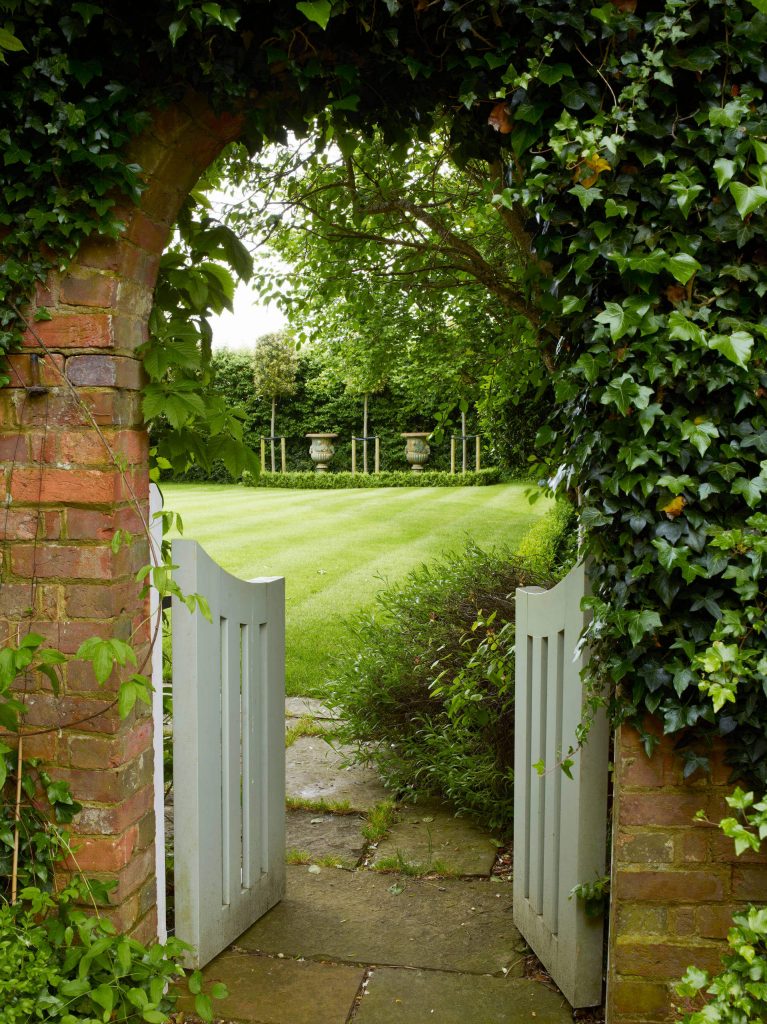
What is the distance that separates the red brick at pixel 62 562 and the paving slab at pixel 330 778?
89.2 inches

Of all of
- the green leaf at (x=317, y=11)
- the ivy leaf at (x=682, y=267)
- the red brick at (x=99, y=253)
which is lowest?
the ivy leaf at (x=682, y=267)

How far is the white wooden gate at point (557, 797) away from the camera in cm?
249

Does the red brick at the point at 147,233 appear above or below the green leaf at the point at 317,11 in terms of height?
below

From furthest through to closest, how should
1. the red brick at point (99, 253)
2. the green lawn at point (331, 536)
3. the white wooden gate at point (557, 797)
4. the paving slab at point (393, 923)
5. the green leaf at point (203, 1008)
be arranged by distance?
the green lawn at point (331, 536) < the paving slab at point (393, 923) < the white wooden gate at point (557, 797) < the red brick at point (99, 253) < the green leaf at point (203, 1008)

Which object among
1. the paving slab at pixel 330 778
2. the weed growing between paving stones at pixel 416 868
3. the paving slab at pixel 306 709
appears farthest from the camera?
the paving slab at pixel 306 709

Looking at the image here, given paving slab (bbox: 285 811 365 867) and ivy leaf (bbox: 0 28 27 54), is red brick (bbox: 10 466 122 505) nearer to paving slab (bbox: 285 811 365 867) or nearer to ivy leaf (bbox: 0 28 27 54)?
ivy leaf (bbox: 0 28 27 54)

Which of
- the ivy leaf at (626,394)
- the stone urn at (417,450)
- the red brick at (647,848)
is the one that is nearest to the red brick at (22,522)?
the ivy leaf at (626,394)

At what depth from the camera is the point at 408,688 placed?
4391 mm

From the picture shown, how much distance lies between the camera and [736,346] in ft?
6.38

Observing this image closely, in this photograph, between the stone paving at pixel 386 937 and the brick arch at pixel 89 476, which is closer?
the brick arch at pixel 89 476

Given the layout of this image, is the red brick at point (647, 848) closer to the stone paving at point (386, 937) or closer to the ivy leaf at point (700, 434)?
the stone paving at point (386, 937)

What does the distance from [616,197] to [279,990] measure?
7.99 feet

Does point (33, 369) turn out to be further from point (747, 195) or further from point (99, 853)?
point (747, 195)

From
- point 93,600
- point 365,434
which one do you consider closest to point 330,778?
point 93,600
